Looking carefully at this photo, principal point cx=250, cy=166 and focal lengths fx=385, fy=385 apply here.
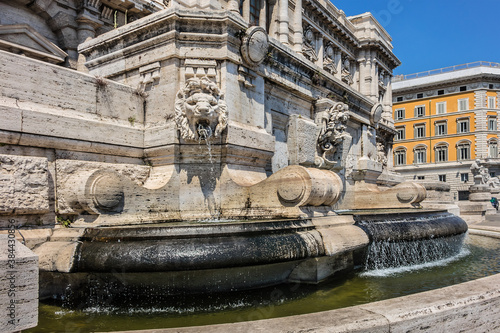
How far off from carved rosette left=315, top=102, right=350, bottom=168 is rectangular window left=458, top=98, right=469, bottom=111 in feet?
155

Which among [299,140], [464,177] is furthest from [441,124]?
[299,140]

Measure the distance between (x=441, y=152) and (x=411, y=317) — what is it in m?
52.3

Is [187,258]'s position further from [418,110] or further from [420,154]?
[418,110]

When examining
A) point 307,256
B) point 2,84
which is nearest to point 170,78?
point 2,84

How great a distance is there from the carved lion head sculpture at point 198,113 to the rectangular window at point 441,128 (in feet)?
168

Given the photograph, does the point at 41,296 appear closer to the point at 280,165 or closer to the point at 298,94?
the point at 280,165

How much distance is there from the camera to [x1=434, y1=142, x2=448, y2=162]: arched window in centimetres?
4897

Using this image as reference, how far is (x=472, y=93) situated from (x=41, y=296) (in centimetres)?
5341

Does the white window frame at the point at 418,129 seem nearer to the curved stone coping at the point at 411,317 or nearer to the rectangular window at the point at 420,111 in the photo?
the rectangular window at the point at 420,111

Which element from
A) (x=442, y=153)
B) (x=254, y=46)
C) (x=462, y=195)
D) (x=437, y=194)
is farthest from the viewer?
(x=442, y=153)

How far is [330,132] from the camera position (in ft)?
26.3

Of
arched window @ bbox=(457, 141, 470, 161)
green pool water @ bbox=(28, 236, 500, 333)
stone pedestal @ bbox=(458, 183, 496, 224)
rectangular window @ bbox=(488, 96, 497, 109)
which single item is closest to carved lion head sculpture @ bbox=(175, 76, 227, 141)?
green pool water @ bbox=(28, 236, 500, 333)

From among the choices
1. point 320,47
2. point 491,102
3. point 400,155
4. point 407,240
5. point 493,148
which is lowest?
point 407,240

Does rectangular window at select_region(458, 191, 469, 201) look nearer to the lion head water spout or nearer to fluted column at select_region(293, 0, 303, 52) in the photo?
fluted column at select_region(293, 0, 303, 52)
